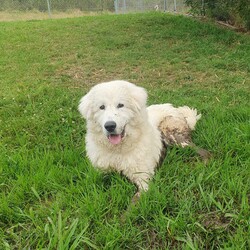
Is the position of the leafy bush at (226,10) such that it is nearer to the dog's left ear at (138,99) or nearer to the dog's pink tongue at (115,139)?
the dog's left ear at (138,99)

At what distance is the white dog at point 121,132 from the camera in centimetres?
264

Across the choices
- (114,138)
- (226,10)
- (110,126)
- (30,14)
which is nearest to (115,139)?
(114,138)

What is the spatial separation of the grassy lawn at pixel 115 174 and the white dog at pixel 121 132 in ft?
0.40

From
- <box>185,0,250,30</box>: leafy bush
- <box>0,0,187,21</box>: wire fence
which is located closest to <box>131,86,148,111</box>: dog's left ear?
<box>185,0,250,30</box>: leafy bush

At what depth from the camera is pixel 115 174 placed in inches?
108

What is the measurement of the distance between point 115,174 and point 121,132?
0.38m

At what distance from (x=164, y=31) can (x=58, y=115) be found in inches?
233

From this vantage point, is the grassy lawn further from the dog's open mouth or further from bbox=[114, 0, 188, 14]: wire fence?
bbox=[114, 0, 188, 14]: wire fence

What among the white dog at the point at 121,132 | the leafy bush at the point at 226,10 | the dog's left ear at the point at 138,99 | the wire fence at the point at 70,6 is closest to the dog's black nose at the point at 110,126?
the white dog at the point at 121,132

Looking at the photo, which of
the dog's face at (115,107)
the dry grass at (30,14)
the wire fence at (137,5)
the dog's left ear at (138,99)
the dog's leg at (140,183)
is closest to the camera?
the dog's leg at (140,183)

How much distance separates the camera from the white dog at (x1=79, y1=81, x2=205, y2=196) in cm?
264

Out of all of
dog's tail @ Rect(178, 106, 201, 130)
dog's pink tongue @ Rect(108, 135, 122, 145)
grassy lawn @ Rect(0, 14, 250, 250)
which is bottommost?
grassy lawn @ Rect(0, 14, 250, 250)

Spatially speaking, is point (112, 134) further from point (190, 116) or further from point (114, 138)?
point (190, 116)

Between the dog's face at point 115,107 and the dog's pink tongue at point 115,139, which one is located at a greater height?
the dog's face at point 115,107
